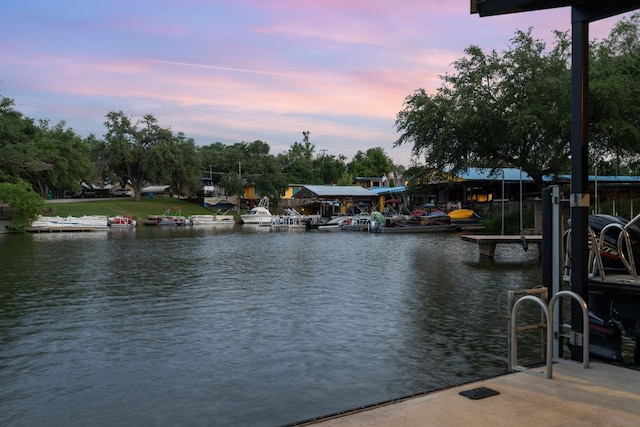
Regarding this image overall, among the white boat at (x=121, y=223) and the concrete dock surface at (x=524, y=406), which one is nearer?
the concrete dock surface at (x=524, y=406)

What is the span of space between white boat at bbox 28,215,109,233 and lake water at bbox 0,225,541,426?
1312 inches

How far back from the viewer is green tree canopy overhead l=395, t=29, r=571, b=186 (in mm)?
36562

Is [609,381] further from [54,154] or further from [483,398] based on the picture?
[54,154]

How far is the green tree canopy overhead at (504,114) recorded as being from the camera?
3656 centimetres

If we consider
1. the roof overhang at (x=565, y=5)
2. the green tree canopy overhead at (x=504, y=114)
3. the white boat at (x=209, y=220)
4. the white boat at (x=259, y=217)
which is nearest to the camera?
the roof overhang at (x=565, y=5)

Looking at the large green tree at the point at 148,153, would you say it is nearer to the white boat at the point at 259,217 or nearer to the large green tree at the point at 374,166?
the white boat at the point at 259,217

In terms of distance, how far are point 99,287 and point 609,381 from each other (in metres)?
15.1

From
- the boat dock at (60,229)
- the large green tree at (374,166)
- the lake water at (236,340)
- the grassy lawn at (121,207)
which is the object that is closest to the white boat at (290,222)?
the grassy lawn at (121,207)

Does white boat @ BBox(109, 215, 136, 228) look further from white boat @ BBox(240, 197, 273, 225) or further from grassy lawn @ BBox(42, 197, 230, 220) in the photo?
white boat @ BBox(240, 197, 273, 225)

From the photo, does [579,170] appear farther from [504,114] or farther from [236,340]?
[504,114]

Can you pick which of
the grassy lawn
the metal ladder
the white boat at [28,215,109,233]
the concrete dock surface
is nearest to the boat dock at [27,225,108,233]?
the white boat at [28,215,109,233]

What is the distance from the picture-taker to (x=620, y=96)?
34.1m

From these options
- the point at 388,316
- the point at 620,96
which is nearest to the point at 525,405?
the point at 388,316

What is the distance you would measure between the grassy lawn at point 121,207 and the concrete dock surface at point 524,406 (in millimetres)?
59968
